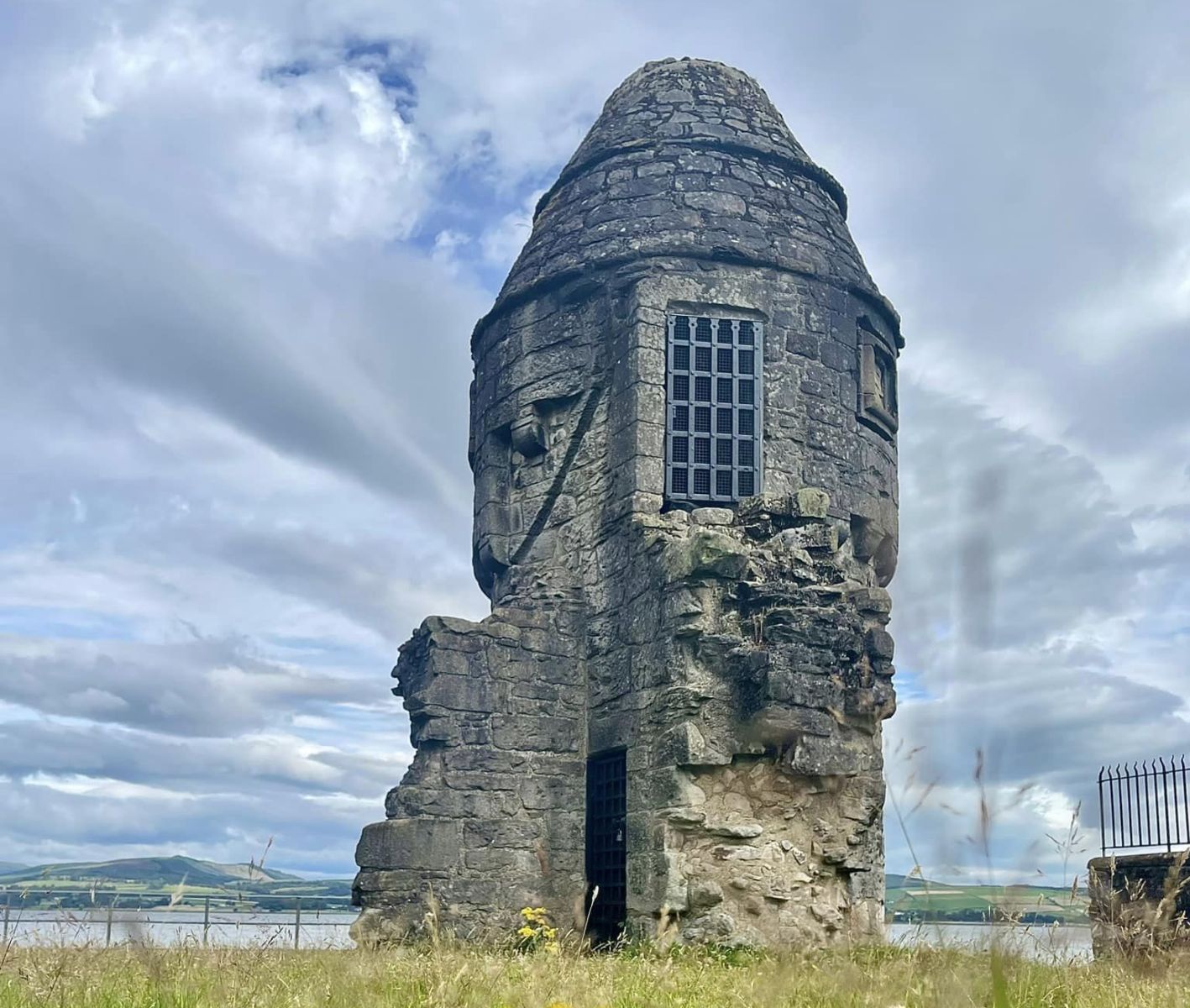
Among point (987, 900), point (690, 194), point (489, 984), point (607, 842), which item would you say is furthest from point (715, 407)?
point (987, 900)

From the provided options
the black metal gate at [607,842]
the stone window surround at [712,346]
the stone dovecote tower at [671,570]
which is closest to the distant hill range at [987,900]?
the stone dovecote tower at [671,570]

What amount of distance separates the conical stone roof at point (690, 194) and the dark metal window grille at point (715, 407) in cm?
A: 83

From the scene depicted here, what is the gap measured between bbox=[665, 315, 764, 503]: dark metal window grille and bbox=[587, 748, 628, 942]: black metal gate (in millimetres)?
2697

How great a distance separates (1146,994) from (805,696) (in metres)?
4.66

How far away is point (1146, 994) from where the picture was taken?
16.0 ft

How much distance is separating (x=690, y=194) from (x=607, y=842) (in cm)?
649

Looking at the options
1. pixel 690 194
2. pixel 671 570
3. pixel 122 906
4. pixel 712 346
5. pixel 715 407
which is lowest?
pixel 122 906

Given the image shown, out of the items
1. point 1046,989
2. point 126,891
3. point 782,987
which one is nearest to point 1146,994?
point 1046,989

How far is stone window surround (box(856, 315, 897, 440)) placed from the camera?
13.2 m

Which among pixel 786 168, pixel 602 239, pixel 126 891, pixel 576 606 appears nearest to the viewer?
pixel 126 891

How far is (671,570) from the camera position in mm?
10383

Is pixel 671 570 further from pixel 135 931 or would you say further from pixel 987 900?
pixel 987 900

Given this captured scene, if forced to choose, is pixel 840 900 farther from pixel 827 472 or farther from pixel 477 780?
pixel 827 472

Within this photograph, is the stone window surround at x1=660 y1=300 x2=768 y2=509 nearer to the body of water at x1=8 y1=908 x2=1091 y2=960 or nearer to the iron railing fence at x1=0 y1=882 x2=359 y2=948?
the body of water at x1=8 y1=908 x2=1091 y2=960
